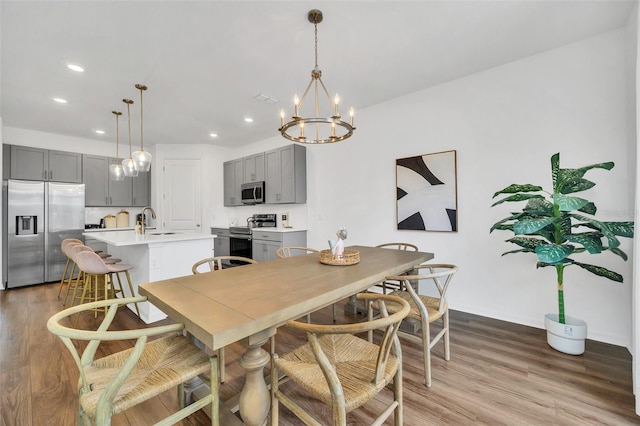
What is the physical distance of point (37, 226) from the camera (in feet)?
14.5

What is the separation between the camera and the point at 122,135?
512cm

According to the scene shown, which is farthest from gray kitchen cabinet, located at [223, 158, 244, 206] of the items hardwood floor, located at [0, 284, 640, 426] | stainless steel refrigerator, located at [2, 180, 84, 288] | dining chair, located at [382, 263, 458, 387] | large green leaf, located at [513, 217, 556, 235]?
large green leaf, located at [513, 217, 556, 235]

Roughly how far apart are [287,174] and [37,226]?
411cm

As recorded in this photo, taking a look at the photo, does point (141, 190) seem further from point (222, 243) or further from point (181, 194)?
point (222, 243)

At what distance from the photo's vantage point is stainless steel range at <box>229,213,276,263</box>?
5.06 m

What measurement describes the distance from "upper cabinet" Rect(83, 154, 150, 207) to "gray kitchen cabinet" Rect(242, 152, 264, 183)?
2305mm

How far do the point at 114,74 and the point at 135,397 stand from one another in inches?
126

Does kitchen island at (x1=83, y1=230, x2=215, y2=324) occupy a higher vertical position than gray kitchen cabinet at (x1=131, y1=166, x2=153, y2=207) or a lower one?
lower

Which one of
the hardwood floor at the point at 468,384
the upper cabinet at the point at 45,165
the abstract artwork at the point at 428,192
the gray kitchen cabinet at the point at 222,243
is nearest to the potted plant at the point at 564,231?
the hardwood floor at the point at 468,384

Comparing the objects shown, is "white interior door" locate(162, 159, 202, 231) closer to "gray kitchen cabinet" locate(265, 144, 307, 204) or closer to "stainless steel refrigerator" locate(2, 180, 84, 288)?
"stainless steel refrigerator" locate(2, 180, 84, 288)

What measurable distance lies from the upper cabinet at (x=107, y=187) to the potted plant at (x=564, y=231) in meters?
6.37

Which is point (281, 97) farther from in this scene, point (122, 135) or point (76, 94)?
point (122, 135)

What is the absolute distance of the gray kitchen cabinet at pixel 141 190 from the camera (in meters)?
5.71

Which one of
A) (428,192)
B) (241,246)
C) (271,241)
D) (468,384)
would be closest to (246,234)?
(241,246)
